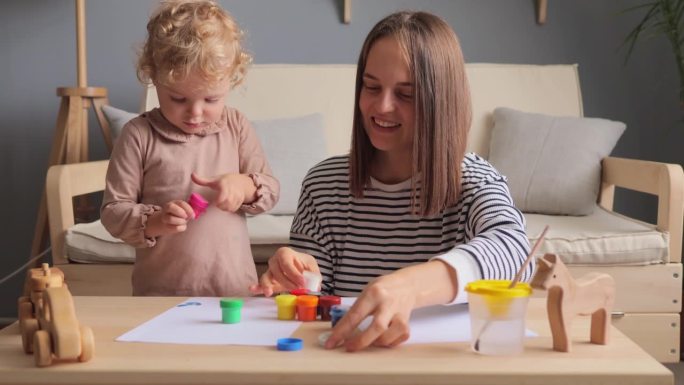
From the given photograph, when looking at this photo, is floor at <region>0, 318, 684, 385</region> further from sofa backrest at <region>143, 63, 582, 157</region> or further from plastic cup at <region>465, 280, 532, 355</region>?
plastic cup at <region>465, 280, 532, 355</region>

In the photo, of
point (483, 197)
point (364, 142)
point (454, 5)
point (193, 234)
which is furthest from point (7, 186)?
point (483, 197)

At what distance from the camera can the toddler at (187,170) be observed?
1.42 metres

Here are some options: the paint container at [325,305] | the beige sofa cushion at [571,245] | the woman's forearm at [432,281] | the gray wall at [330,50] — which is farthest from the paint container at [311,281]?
the gray wall at [330,50]

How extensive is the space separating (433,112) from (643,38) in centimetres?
203

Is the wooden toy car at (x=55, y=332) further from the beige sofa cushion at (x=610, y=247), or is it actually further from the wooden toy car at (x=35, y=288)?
the beige sofa cushion at (x=610, y=247)

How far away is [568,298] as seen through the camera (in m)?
0.92

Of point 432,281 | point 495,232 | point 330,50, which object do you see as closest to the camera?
point 432,281

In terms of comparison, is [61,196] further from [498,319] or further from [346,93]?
[498,319]

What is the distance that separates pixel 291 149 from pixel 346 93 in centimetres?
33

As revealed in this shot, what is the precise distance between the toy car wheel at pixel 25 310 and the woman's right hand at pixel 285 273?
1.00 ft

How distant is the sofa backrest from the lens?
277cm

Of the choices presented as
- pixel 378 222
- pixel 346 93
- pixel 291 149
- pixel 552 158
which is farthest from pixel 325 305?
pixel 346 93

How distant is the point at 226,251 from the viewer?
150 cm

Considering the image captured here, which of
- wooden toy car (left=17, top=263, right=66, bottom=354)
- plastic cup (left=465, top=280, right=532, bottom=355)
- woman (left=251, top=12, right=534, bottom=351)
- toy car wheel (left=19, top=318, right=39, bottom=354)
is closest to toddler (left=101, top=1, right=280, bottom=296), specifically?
woman (left=251, top=12, right=534, bottom=351)
